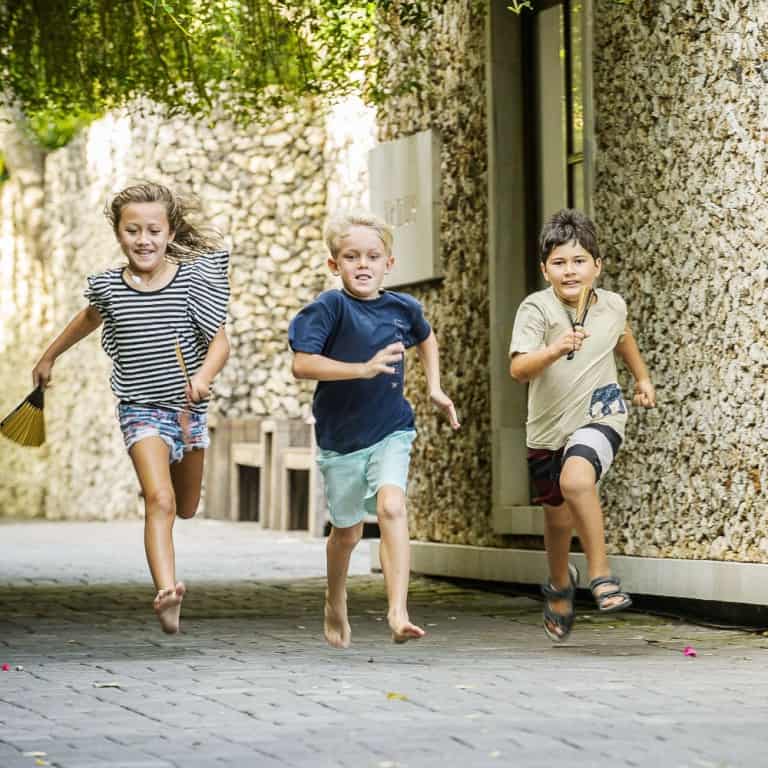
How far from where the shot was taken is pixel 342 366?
6488 millimetres

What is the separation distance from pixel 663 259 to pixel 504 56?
2252 millimetres

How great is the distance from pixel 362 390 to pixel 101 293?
1019 millimetres

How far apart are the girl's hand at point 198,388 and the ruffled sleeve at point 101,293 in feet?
Answer: 1.35

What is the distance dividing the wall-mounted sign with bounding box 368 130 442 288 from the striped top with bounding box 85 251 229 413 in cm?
400

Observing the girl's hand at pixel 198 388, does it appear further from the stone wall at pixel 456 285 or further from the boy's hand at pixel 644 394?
the stone wall at pixel 456 285

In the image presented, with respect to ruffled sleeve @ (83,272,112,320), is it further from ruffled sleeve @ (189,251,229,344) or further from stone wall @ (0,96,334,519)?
stone wall @ (0,96,334,519)

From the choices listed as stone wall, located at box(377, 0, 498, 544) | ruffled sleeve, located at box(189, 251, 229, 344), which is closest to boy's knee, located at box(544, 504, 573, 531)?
ruffled sleeve, located at box(189, 251, 229, 344)

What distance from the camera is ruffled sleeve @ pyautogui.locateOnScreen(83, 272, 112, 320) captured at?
6.91 metres

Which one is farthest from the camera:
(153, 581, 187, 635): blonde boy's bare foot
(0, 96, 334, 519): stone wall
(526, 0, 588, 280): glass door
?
(0, 96, 334, 519): stone wall

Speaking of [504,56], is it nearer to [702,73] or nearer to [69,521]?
[702,73]

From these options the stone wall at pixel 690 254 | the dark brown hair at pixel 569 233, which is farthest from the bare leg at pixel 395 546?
the stone wall at pixel 690 254

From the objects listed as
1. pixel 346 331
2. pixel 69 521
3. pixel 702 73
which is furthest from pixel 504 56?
pixel 69 521

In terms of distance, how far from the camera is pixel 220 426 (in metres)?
21.0

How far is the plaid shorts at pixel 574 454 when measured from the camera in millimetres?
6859
